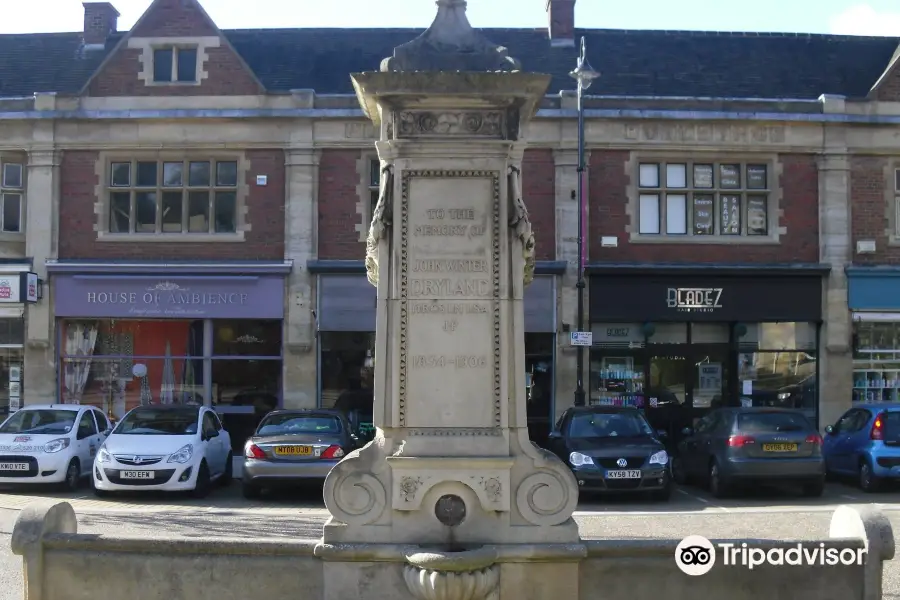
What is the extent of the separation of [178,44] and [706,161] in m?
12.1

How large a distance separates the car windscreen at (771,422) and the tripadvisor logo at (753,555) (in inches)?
377

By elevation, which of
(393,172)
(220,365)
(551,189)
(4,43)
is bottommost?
(220,365)

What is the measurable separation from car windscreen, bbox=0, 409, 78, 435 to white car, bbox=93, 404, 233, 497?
1322 mm

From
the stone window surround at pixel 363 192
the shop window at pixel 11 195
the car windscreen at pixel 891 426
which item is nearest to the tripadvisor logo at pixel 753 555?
the car windscreen at pixel 891 426

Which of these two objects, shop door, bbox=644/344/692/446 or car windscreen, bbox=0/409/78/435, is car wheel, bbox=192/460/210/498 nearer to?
car windscreen, bbox=0/409/78/435

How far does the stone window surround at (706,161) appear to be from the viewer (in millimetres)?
22453

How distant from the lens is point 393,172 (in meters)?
7.22

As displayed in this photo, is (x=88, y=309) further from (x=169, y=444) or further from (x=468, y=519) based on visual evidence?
(x=468, y=519)

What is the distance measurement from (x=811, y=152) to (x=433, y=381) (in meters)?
17.9

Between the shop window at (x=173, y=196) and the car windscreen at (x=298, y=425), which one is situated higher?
the shop window at (x=173, y=196)

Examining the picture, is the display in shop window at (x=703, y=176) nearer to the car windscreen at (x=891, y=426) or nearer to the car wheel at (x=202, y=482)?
the car windscreen at (x=891, y=426)

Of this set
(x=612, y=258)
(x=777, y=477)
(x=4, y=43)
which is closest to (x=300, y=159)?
(x=612, y=258)

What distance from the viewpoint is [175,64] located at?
22641 mm

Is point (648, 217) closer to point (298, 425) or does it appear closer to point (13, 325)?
point (298, 425)
